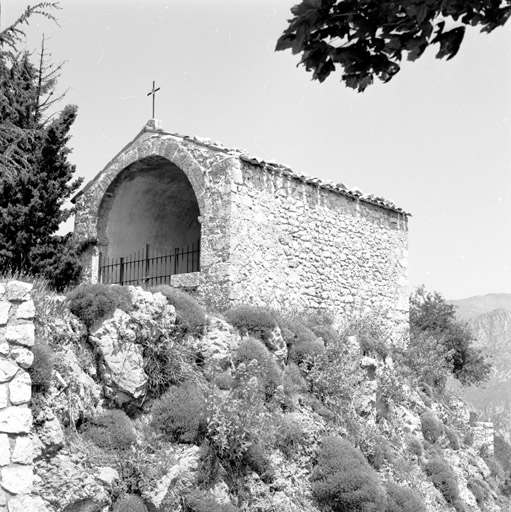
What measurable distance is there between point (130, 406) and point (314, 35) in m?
6.34

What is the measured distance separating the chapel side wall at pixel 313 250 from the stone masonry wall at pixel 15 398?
649 centimetres

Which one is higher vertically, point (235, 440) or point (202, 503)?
point (235, 440)

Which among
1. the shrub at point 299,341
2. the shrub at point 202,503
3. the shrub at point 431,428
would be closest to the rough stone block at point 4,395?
the shrub at point 202,503

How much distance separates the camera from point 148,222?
54.5 ft

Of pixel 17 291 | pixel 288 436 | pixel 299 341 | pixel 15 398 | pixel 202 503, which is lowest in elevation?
pixel 202 503

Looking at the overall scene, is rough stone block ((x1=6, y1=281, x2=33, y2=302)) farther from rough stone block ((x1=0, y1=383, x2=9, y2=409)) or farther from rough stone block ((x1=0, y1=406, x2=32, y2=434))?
rough stone block ((x1=0, y1=406, x2=32, y2=434))

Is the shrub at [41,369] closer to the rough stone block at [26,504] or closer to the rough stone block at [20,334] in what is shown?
the rough stone block at [20,334]

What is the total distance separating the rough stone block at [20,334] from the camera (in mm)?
7062

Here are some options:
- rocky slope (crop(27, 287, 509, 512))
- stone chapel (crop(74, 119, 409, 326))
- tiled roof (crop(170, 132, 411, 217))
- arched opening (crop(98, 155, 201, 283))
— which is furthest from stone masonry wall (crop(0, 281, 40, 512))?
arched opening (crop(98, 155, 201, 283))

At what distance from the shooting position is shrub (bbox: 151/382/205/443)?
9031 mm

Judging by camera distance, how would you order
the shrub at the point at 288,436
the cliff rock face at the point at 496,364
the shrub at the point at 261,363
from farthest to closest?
the cliff rock face at the point at 496,364, the shrub at the point at 261,363, the shrub at the point at 288,436

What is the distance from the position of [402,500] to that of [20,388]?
6.35 metres

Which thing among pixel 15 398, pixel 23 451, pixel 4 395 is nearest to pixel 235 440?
pixel 23 451

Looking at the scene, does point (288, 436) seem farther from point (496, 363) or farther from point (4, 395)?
point (496, 363)
